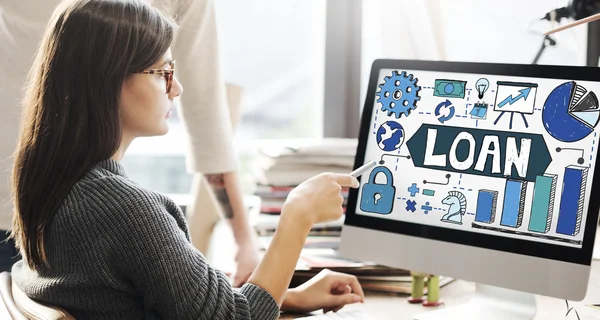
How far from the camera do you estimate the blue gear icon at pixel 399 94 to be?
1316 mm

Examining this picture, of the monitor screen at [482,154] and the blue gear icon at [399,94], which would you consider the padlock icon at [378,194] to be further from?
the blue gear icon at [399,94]

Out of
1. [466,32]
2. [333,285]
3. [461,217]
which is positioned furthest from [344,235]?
[466,32]

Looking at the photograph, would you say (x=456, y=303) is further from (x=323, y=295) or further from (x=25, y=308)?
(x=25, y=308)

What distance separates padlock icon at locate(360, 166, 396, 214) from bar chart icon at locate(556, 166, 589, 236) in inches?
11.7

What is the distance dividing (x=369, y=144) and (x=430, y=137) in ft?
0.42

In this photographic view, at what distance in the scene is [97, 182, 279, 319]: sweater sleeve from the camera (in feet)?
3.14

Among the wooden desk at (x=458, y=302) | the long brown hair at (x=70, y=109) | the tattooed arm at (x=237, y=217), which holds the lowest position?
the wooden desk at (x=458, y=302)

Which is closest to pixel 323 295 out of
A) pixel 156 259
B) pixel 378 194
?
pixel 378 194

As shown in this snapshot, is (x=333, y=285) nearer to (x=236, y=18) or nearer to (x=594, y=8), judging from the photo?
(x=594, y=8)

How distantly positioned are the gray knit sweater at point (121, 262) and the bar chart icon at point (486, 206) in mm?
473

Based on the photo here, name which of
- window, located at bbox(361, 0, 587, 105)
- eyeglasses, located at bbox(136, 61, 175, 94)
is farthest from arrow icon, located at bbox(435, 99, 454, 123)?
window, located at bbox(361, 0, 587, 105)

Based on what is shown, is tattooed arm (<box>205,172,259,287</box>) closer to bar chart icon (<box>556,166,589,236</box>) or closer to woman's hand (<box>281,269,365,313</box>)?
woman's hand (<box>281,269,365,313</box>)

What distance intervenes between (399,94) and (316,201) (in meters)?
0.29

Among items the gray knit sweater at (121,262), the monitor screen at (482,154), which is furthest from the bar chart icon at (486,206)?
the gray knit sweater at (121,262)
